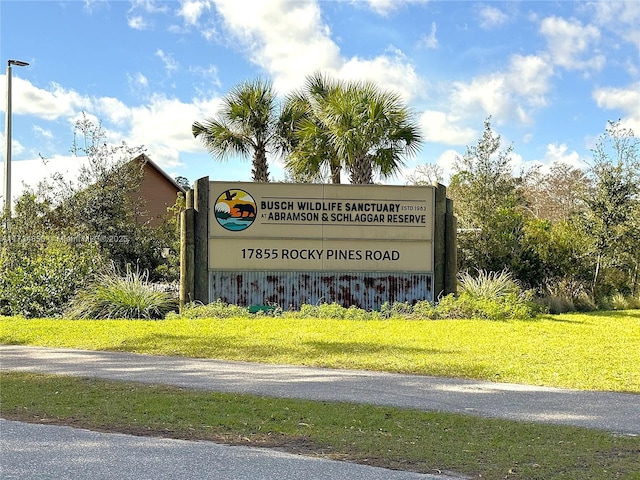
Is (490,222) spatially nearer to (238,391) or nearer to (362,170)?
(362,170)

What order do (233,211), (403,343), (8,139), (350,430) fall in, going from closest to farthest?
1. (350,430)
2. (403,343)
3. (233,211)
4. (8,139)

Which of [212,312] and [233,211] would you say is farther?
[233,211]

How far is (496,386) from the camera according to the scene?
832cm

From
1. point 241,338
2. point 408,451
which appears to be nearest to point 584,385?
point 408,451

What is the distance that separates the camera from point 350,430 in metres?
6.29

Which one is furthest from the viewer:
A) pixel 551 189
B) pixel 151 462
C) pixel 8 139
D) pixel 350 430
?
pixel 551 189

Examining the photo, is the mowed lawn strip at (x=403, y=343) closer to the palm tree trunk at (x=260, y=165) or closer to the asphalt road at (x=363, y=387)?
the asphalt road at (x=363, y=387)

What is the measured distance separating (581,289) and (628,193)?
2.87m

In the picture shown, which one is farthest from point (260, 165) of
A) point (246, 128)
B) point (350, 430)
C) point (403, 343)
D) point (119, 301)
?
point (350, 430)

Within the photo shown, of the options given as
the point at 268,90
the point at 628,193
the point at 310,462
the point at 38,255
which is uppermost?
the point at 268,90

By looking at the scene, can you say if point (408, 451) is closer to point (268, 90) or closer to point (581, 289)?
point (581, 289)

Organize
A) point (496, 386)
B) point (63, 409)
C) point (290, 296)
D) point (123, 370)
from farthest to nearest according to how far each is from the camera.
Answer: point (290, 296)
point (123, 370)
point (496, 386)
point (63, 409)

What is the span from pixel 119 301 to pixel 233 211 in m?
3.32

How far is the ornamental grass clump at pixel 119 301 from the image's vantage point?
15.2 metres
